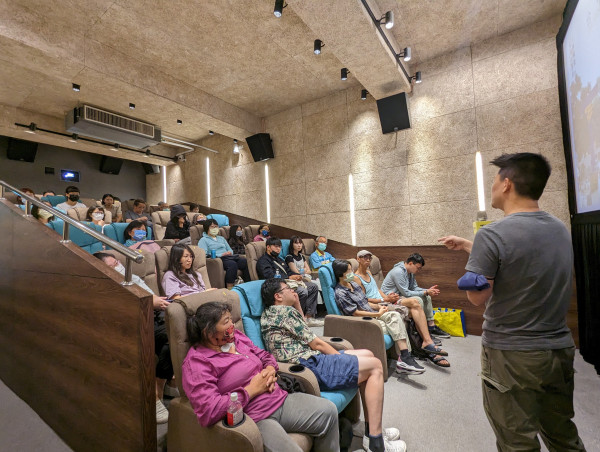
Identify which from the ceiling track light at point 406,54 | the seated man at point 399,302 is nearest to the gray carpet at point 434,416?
the seated man at point 399,302

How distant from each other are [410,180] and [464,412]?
3.36m

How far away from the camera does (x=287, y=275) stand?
13.8ft

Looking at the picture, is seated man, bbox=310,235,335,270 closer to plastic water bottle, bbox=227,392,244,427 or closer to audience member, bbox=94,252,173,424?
audience member, bbox=94,252,173,424

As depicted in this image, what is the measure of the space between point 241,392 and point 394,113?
4560 mm

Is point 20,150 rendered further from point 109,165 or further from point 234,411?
point 234,411

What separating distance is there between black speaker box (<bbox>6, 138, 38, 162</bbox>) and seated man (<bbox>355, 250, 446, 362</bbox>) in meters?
8.28

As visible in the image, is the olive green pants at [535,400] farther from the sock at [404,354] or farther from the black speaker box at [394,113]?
the black speaker box at [394,113]

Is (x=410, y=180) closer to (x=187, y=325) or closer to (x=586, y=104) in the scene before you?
(x=586, y=104)

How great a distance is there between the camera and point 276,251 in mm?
4262

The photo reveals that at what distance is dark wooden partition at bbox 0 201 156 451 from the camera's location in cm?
140

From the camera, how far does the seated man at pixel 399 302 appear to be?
3.06 metres

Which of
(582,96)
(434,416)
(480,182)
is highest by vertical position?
(582,96)

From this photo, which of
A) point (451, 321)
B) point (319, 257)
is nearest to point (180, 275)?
point (319, 257)

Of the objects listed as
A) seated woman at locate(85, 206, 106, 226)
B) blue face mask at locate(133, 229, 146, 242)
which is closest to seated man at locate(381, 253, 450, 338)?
blue face mask at locate(133, 229, 146, 242)
